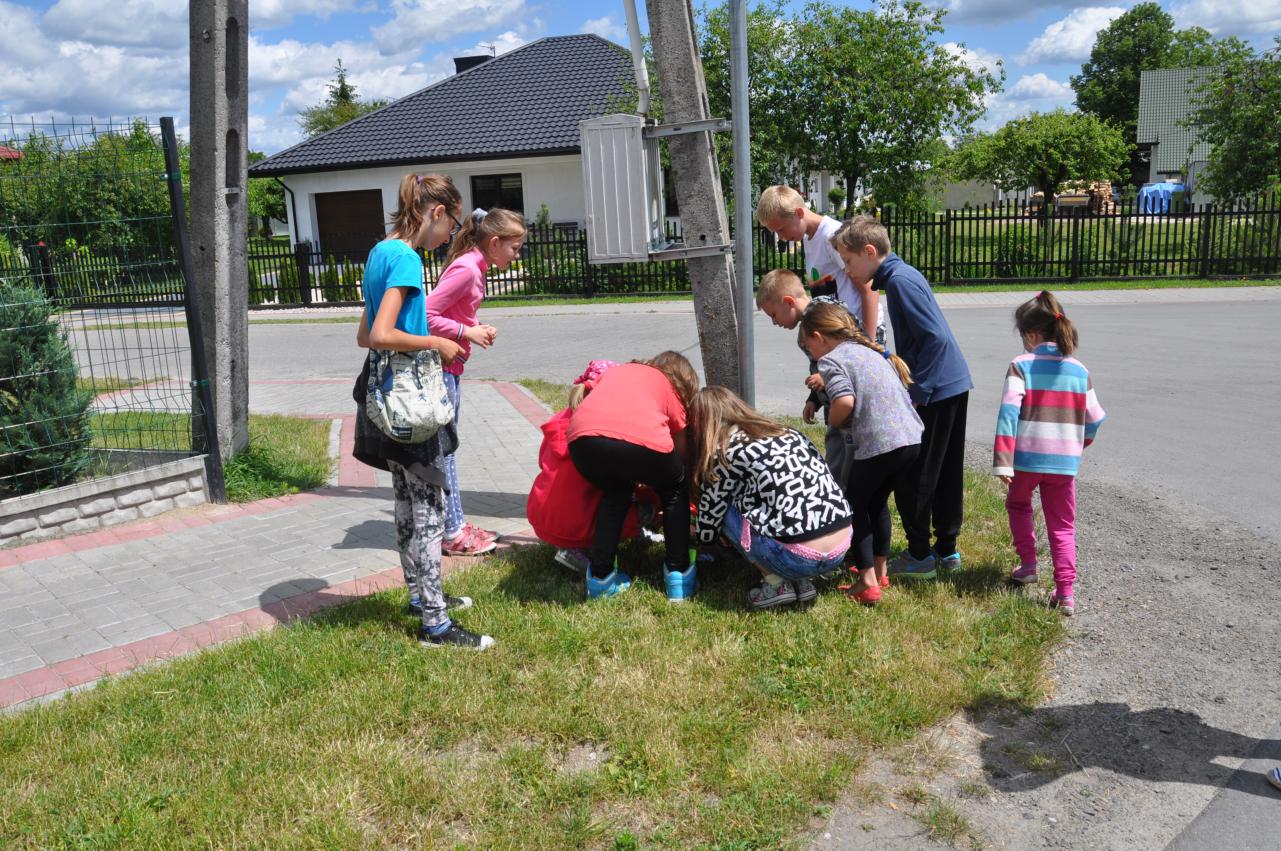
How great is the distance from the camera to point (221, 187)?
6156 mm

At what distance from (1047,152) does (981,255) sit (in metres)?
16.4

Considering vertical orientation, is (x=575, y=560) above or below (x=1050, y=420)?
below

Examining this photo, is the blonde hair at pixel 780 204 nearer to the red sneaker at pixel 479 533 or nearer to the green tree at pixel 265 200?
the red sneaker at pixel 479 533

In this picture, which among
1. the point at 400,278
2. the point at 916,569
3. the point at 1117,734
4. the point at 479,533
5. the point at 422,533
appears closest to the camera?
the point at 1117,734

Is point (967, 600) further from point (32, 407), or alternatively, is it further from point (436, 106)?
point (436, 106)

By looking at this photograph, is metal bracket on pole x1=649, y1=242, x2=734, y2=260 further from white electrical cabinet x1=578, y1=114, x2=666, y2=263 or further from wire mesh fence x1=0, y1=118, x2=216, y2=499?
wire mesh fence x1=0, y1=118, x2=216, y2=499

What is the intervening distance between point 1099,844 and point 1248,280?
18252 millimetres

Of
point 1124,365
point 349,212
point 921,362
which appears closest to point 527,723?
point 921,362

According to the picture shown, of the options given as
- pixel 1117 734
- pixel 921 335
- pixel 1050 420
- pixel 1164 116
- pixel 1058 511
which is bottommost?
pixel 1117 734

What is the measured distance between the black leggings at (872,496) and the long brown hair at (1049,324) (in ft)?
2.28

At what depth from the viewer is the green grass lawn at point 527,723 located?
2.89 meters

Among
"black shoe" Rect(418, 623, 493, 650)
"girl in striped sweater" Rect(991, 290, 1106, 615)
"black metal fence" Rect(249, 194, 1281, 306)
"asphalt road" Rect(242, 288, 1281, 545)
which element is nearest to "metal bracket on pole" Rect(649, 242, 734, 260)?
"girl in striped sweater" Rect(991, 290, 1106, 615)

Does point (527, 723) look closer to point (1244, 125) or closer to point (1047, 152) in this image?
point (1244, 125)

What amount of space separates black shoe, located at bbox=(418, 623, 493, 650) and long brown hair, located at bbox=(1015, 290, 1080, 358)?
261 cm
